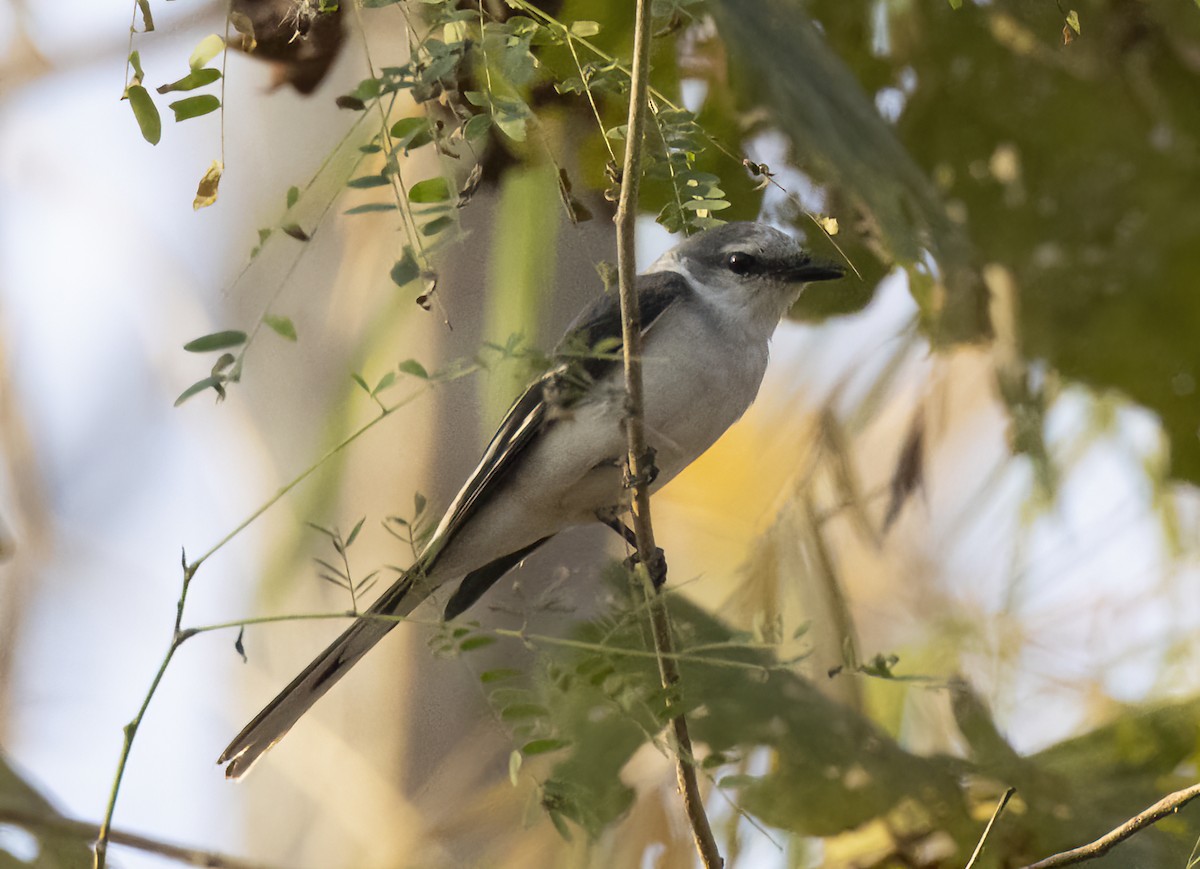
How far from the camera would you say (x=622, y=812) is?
1.99 metres

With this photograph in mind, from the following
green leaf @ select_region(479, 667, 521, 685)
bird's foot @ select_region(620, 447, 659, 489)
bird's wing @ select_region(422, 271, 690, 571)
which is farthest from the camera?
bird's wing @ select_region(422, 271, 690, 571)

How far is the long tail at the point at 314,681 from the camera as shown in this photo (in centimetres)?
176

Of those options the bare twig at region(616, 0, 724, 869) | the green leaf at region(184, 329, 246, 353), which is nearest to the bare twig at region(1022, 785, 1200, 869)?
the bare twig at region(616, 0, 724, 869)

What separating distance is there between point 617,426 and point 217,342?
2.89 ft

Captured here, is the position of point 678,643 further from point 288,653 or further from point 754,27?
point 288,653

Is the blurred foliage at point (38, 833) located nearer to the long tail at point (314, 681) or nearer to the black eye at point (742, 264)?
the long tail at point (314, 681)

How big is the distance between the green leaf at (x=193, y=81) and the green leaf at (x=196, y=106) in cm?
1

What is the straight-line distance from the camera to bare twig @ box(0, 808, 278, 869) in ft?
5.79

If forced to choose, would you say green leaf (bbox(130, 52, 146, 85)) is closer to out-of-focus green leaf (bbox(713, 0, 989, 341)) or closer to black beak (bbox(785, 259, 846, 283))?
out-of-focus green leaf (bbox(713, 0, 989, 341))

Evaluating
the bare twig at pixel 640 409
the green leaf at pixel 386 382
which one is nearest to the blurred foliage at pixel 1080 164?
the bare twig at pixel 640 409

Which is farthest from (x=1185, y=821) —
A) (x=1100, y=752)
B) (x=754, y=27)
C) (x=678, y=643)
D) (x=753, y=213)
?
(x=754, y=27)

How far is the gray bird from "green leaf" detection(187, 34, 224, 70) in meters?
0.80

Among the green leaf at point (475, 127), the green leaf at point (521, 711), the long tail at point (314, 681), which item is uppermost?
the green leaf at point (475, 127)

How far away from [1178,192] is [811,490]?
93 centimetres
